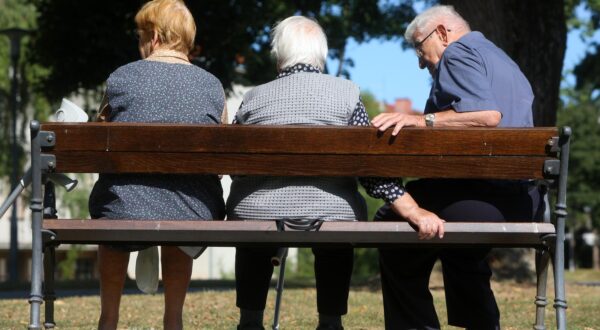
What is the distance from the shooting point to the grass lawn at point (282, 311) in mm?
9312

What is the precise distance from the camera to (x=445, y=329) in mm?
8945

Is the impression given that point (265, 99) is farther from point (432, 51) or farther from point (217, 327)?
point (217, 327)

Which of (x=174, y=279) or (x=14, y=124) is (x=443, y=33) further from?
(x=14, y=124)

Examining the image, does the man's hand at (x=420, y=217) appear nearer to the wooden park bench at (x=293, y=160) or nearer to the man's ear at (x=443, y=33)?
the wooden park bench at (x=293, y=160)

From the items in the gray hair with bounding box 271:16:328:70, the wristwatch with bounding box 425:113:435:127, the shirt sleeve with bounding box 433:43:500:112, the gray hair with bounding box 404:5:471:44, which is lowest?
the wristwatch with bounding box 425:113:435:127

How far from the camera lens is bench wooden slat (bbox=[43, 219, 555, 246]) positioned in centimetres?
530

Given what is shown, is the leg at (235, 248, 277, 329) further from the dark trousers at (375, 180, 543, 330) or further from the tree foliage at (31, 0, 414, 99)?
the tree foliage at (31, 0, 414, 99)

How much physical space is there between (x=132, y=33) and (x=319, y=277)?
1595 cm

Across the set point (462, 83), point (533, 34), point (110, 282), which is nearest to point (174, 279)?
point (110, 282)

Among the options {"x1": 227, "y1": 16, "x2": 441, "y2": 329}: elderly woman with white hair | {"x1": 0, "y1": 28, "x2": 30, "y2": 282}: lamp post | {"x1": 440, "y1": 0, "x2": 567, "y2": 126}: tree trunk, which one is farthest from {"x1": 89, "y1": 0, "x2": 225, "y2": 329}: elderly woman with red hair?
{"x1": 0, "y1": 28, "x2": 30, "y2": 282}: lamp post

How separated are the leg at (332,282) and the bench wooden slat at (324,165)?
60cm

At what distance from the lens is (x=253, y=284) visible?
5.91 metres

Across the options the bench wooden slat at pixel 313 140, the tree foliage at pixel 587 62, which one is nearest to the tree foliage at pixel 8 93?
the tree foliage at pixel 587 62

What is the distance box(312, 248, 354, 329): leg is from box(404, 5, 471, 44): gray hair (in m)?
1.23
